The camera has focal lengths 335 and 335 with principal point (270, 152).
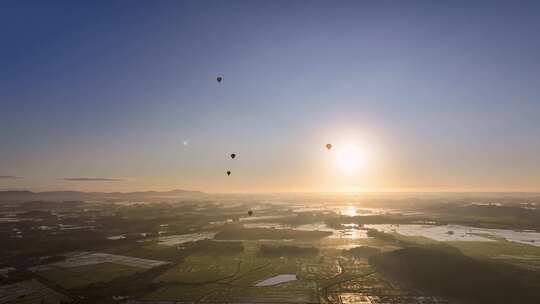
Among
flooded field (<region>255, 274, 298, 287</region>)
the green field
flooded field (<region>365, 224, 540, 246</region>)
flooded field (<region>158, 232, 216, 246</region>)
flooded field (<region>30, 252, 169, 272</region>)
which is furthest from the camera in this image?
flooded field (<region>365, 224, 540, 246</region>)

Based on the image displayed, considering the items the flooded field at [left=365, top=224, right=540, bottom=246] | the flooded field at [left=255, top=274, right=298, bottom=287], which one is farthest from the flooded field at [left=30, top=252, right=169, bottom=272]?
the flooded field at [left=365, top=224, right=540, bottom=246]

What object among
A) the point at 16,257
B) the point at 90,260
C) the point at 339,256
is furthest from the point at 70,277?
the point at 339,256

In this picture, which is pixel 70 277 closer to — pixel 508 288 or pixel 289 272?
pixel 289 272

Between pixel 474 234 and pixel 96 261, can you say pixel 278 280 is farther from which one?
pixel 474 234

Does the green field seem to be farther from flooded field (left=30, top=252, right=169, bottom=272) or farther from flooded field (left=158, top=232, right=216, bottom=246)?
flooded field (left=158, top=232, right=216, bottom=246)

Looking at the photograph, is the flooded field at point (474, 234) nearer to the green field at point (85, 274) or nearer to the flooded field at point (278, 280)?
the flooded field at point (278, 280)

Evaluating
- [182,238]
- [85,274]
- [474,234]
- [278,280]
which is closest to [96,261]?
[85,274]

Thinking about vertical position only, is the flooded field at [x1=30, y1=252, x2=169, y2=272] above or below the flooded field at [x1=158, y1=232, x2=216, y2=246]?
below

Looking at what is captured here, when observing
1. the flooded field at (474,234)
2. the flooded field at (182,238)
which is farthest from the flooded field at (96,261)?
the flooded field at (474,234)

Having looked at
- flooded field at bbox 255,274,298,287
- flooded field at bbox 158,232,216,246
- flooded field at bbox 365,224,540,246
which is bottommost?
flooded field at bbox 255,274,298,287

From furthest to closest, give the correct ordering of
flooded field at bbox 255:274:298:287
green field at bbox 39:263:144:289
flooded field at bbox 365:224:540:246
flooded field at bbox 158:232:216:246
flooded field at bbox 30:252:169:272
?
flooded field at bbox 365:224:540:246 → flooded field at bbox 158:232:216:246 → flooded field at bbox 30:252:169:272 → green field at bbox 39:263:144:289 → flooded field at bbox 255:274:298:287

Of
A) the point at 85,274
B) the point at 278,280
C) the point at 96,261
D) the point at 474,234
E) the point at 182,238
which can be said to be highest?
the point at 474,234
